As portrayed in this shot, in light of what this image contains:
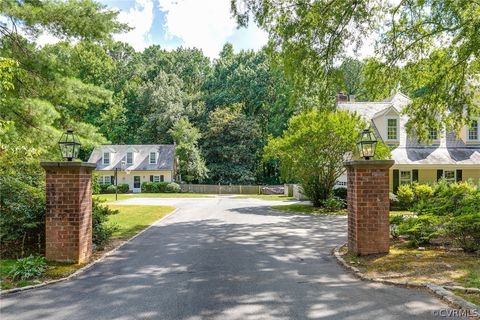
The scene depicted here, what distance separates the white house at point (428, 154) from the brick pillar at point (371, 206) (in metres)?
15.3

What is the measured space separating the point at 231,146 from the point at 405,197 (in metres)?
27.0

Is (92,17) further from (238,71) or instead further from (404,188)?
(238,71)

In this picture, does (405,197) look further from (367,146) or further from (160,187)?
(160,187)

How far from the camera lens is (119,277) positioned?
6477mm

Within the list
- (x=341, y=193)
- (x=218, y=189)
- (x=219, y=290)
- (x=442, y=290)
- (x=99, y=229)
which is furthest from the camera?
(x=218, y=189)

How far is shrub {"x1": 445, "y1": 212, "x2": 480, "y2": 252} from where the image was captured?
769cm

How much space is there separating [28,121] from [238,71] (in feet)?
130

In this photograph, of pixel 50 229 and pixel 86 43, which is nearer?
pixel 50 229

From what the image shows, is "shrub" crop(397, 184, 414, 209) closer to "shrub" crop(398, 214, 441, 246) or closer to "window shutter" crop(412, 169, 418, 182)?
"window shutter" crop(412, 169, 418, 182)

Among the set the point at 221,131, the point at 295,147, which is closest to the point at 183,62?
the point at 221,131

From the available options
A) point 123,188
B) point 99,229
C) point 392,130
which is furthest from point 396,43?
point 123,188

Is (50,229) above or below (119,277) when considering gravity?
above

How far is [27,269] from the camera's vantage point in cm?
639

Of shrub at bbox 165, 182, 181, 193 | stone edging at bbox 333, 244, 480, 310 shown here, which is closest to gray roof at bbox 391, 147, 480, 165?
stone edging at bbox 333, 244, 480, 310
